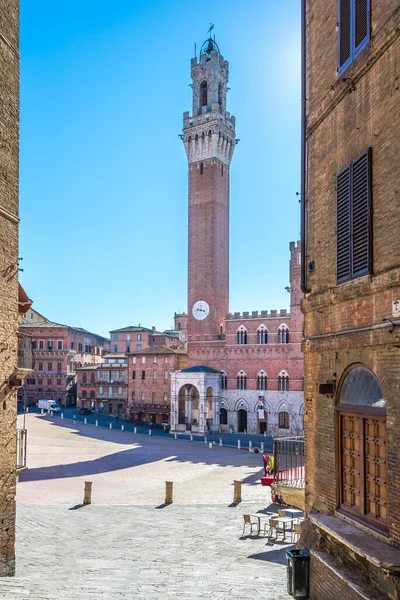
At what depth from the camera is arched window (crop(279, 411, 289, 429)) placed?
46781 mm

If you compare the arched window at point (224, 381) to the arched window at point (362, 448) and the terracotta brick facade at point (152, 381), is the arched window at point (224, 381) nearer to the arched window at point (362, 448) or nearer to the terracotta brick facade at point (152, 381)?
the terracotta brick facade at point (152, 381)

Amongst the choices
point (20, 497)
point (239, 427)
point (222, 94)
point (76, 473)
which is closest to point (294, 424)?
point (239, 427)

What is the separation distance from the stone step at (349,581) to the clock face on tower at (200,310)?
44204mm

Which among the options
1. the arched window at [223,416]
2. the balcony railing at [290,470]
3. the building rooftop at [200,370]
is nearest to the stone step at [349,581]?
the balcony railing at [290,470]

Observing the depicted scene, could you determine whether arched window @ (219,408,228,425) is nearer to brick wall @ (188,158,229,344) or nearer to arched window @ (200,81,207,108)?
brick wall @ (188,158,229,344)

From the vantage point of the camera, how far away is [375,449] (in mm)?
7273

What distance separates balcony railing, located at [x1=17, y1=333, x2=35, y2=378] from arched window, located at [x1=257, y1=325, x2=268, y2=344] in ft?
122

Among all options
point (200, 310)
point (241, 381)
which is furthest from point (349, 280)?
point (200, 310)

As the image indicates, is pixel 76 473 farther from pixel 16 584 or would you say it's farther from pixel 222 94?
pixel 222 94

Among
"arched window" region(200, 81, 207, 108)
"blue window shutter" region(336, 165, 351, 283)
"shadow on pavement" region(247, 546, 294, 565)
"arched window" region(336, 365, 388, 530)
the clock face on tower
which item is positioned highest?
"arched window" region(200, 81, 207, 108)

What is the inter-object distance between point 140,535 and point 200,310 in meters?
38.3

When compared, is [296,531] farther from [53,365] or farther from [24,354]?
[53,365]

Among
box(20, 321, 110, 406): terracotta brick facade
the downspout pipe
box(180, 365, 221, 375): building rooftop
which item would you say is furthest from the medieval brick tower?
the downspout pipe

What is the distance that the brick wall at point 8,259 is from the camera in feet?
38.0
